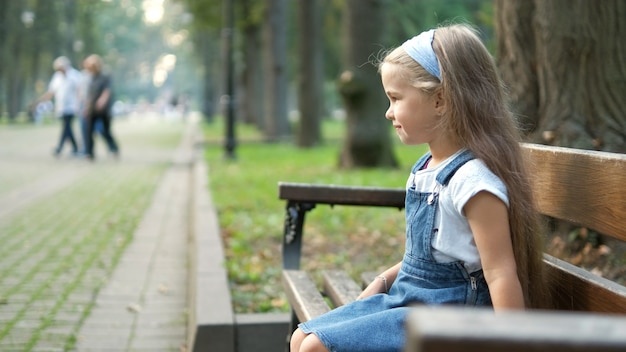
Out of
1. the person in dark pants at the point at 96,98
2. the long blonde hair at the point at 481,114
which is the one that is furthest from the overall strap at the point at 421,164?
the person in dark pants at the point at 96,98

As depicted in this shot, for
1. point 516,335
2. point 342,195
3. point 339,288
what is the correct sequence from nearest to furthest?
point 516,335
point 339,288
point 342,195

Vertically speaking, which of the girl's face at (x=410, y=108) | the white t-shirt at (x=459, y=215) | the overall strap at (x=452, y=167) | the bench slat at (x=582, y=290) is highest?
the girl's face at (x=410, y=108)

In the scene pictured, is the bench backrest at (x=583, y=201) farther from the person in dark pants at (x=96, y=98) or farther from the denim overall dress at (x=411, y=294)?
the person in dark pants at (x=96, y=98)

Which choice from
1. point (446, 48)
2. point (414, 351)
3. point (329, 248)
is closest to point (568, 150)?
point (446, 48)

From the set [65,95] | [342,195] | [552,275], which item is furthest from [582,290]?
[65,95]

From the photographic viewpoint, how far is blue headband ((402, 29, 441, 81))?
86.8 inches

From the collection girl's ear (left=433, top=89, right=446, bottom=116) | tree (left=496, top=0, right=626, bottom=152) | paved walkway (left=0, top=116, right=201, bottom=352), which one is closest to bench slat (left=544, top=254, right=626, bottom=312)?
girl's ear (left=433, top=89, right=446, bottom=116)

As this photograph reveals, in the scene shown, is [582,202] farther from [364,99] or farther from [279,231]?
[364,99]

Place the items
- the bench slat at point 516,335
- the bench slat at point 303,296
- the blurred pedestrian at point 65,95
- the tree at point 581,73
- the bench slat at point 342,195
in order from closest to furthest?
the bench slat at point 516,335 → the bench slat at point 303,296 → the bench slat at point 342,195 → the tree at point 581,73 → the blurred pedestrian at point 65,95

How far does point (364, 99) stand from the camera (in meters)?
13.3

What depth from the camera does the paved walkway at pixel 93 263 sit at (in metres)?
4.55

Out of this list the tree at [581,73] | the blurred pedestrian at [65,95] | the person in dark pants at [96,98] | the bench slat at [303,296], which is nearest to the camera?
the bench slat at [303,296]

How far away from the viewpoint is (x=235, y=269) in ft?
18.5

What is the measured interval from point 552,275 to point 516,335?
4.91 ft
